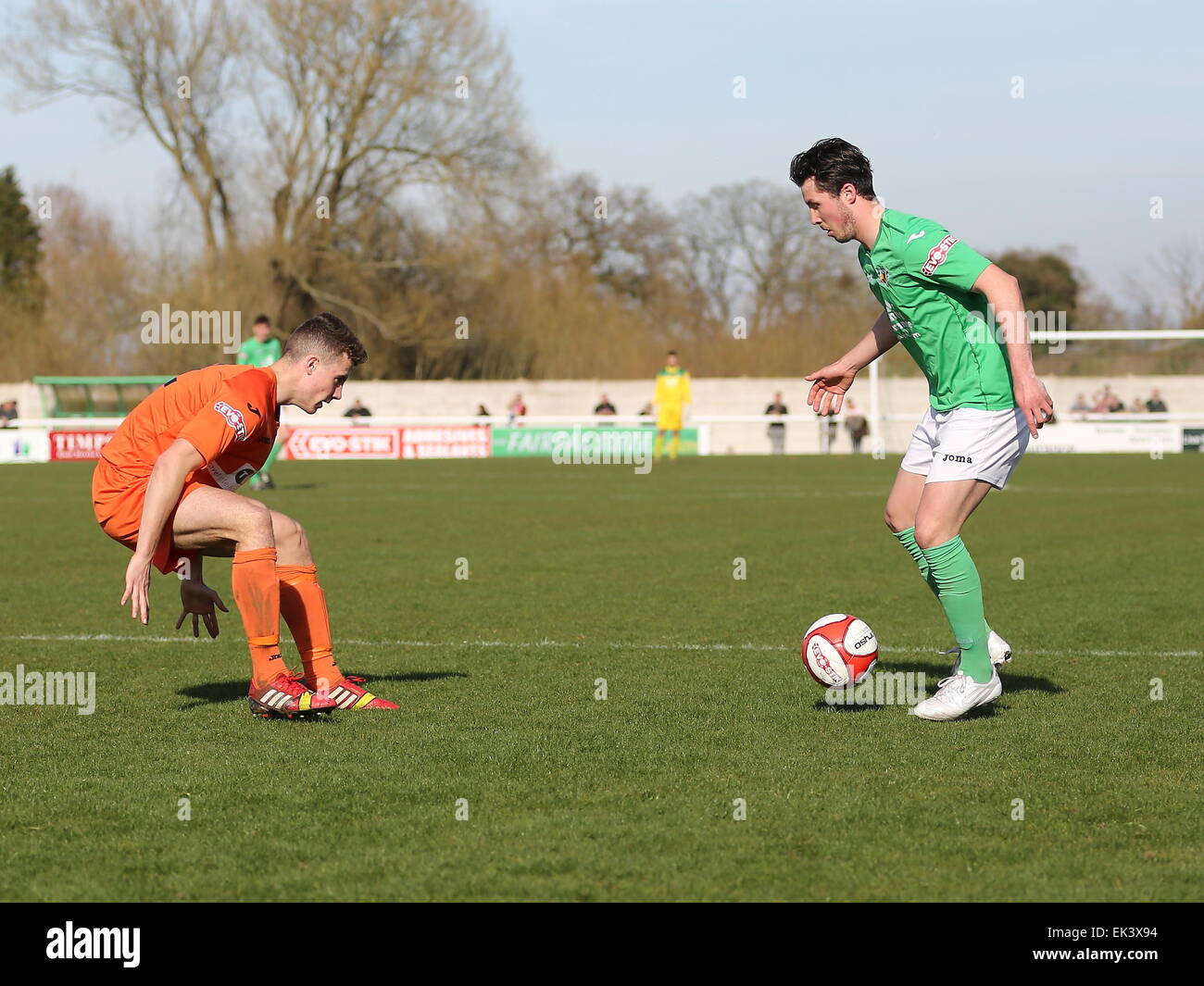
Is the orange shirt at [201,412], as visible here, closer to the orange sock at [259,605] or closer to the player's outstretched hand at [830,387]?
the orange sock at [259,605]

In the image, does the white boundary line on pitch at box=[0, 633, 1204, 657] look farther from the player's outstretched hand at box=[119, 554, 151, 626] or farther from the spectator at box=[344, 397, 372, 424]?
the spectator at box=[344, 397, 372, 424]

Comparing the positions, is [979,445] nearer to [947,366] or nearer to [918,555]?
[947,366]

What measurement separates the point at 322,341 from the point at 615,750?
6.16 ft

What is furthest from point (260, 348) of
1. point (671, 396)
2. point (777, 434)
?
point (777, 434)

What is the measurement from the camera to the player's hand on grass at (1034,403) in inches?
200

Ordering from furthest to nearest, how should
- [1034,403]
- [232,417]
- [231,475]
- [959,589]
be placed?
[231,475], [959,589], [232,417], [1034,403]

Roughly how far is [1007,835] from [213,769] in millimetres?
2413

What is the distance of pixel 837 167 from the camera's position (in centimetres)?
546

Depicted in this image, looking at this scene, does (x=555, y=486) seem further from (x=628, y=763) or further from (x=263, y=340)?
(x=628, y=763)

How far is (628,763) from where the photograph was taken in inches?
183

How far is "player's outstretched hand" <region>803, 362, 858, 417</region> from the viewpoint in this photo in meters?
6.18

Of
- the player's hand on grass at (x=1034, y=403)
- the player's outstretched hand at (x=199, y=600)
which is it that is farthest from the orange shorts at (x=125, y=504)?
the player's hand on grass at (x=1034, y=403)

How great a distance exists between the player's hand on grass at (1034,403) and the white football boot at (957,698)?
0.97 meters

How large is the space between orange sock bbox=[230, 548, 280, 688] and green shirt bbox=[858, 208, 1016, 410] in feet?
8.23
